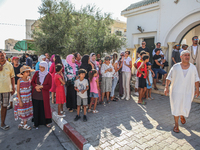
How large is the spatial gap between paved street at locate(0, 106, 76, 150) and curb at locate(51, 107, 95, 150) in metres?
0.11

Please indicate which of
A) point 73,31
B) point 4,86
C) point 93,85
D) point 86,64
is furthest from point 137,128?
point 73,31

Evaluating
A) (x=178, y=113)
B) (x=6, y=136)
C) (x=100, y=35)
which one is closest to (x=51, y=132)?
(x=6, y=136)

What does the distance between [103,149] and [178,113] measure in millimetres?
2152

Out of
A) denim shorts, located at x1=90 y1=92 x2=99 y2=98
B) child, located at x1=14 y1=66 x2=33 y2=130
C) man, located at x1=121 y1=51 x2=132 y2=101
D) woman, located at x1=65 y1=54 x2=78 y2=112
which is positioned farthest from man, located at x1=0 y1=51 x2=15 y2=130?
man, located at x1=121 y1=51 x2=132 y2=101

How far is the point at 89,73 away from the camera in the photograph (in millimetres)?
4926

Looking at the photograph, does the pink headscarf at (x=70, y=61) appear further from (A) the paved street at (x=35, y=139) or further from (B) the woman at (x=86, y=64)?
(A) the paved street at (x=35, y=139)

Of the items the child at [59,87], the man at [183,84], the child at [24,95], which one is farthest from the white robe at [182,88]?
the child at [24,95]

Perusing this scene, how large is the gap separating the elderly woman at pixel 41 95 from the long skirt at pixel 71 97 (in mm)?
1039

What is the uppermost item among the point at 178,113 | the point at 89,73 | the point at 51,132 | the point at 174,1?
the point at 174,1

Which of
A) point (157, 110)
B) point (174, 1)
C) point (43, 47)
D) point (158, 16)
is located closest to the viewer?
point (157, 110)

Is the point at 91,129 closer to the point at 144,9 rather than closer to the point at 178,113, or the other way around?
the point at 178,113

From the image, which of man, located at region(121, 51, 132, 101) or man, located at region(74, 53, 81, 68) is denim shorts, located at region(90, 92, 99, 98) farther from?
man, located at region(121, 51, 132, 101)

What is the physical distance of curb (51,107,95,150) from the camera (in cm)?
322

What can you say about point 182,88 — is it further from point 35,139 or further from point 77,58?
point 35,139
